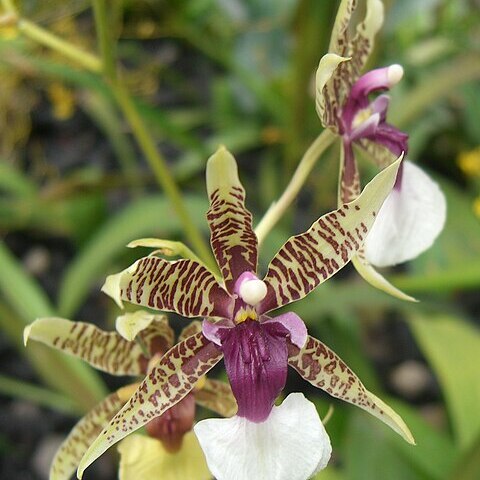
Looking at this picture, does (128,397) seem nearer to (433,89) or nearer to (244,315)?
(244,315)

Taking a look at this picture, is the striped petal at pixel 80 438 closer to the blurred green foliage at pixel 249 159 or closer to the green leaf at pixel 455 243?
the blurred green foliage at pixel 249 159

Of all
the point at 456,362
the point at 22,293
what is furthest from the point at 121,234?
the point at 456,362

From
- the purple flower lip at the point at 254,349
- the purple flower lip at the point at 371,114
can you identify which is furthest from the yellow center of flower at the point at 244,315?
the purple flower lip at the point at 371,114

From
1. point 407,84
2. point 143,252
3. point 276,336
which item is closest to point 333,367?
point 276,336

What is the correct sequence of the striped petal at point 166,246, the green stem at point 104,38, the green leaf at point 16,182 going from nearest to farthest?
the striped petal at point 166,246, the green stem at point 104,38, the green leaf at point 16,182

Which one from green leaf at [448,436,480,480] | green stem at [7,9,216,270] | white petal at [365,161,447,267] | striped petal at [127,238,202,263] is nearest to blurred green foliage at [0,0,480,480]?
green leaf at [448,436,480,480]

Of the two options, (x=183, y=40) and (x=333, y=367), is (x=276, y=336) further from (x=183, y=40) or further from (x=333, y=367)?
(x=183, y=40)

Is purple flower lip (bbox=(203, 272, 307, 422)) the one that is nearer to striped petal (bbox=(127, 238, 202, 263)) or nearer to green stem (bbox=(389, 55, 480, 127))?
striped petal (bbox=(127, 238, 202, 263))
